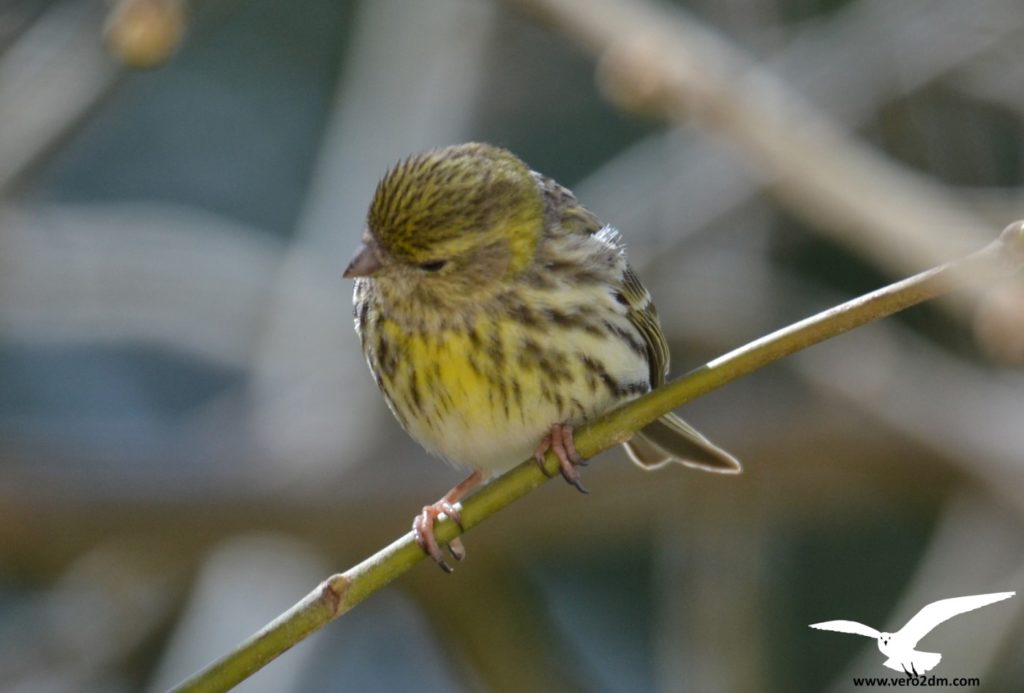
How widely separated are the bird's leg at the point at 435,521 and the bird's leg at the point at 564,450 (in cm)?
23

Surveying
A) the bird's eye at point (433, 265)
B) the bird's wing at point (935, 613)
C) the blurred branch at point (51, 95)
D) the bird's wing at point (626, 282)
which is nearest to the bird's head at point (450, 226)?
the bird's eye at point (433, 265)

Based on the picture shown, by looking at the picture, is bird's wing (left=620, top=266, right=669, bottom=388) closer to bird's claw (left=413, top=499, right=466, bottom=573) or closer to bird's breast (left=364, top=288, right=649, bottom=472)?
bird's breast (left=364, top=288, right=649, bottom=472)

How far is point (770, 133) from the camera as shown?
4.39 m

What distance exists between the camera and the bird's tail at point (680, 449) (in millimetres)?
3670

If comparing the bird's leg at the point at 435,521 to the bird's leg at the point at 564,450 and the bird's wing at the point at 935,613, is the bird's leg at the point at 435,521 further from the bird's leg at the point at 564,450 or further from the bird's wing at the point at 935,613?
the bird's wing at the point at 935,613

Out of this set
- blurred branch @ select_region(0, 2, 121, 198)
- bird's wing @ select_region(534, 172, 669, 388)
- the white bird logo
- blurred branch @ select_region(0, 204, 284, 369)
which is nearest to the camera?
bird's wing @ select_region(534, 172, 669, 388)

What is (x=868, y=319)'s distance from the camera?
2.36m

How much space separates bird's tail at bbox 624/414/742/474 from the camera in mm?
3670

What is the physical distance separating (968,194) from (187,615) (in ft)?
9.83

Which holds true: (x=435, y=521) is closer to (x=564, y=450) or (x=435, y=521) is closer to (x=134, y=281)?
(x=564, y=450)

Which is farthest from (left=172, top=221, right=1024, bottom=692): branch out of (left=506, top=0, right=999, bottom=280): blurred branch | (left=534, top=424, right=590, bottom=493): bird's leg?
(left=506, top=0, right=999, bottom=280): blurred branch

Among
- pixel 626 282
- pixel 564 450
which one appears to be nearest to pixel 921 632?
pixel 626 282

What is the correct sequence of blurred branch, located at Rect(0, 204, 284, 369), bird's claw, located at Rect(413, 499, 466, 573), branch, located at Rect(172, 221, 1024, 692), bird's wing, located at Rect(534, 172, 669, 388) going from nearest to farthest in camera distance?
branch, located at Rect(172, 221, 1024, 692), bird's claw, located at Rect(413, 499, 466, 573), bird's wing, located at Rect(534, 172, 669, 388), blurred branch, located at Rect(0, 204, 284, 369)

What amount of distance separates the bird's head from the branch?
73 centimetres
